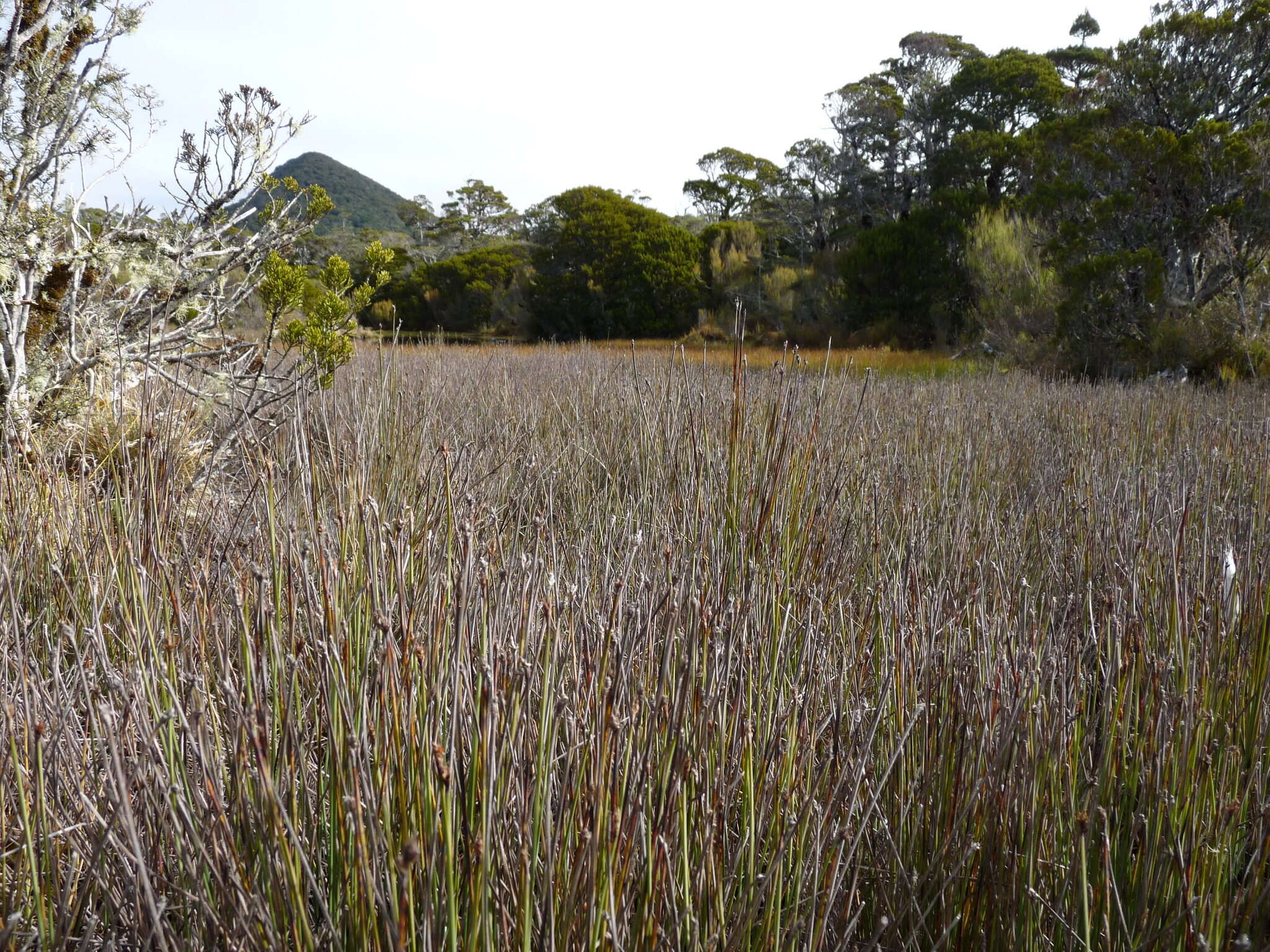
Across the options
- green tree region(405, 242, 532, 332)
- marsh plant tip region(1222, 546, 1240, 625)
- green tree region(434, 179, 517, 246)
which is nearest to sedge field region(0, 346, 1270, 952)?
marsh plant tip region(1222, 546, 1240, 625)

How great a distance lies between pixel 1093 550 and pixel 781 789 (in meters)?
1.64

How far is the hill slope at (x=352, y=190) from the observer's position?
173ft

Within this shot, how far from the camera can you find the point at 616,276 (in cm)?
1716

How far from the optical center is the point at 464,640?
0.88 metres

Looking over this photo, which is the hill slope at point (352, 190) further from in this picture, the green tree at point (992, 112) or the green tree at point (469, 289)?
the green tree at point (992, 112)

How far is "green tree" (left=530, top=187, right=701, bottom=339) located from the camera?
16938 mm

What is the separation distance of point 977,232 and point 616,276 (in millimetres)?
7780

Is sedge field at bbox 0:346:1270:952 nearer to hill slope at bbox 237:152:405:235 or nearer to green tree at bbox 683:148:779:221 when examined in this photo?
green tree at bbox 683:148:779:221

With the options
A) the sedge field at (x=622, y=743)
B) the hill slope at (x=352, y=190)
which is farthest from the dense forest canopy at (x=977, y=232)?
the hill slope at (x=352, y=190)

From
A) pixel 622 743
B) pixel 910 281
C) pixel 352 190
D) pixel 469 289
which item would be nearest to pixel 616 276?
pixel 469 289

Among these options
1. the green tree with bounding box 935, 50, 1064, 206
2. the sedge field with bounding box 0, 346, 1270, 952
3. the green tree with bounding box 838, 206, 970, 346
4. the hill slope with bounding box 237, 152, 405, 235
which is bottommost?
the sedge field with bounding box 0, 346, 1270, 952

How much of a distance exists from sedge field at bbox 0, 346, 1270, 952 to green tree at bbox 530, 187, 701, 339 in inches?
607

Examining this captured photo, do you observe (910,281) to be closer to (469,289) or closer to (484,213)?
(469,289)

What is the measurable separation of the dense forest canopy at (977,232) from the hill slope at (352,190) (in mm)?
29788
